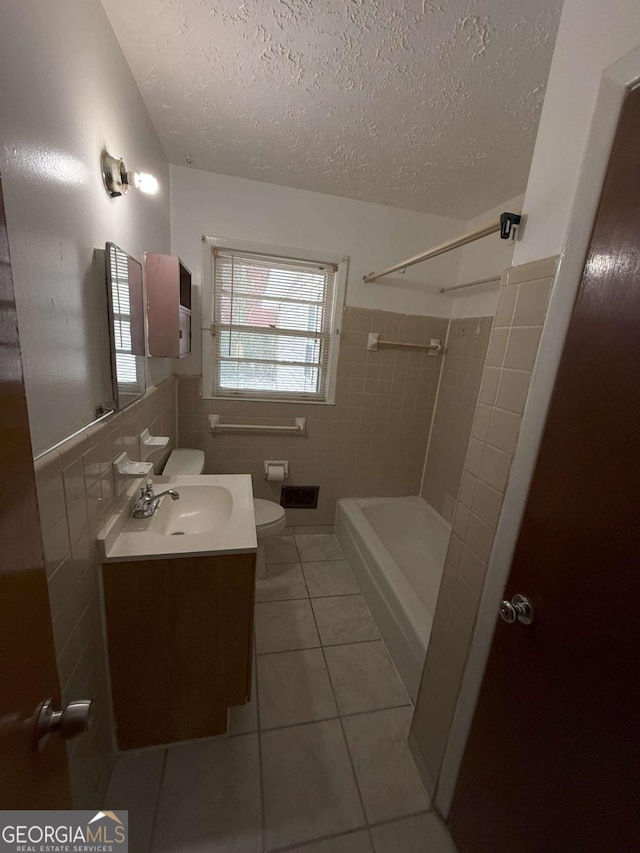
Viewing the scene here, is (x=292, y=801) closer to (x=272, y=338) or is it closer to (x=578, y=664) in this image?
(x=578, y=664)

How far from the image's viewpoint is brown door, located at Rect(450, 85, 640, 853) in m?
0.57

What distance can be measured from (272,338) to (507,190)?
164cm

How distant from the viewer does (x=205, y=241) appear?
197 centimetres

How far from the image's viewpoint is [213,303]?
2.08 meters

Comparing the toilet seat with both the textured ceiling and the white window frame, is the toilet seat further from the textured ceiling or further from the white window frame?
the textured ceiling

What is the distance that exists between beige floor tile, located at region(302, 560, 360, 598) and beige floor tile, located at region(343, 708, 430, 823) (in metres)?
0.69

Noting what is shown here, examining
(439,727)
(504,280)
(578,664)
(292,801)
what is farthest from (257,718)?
(504,280)

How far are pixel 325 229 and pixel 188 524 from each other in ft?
6.52

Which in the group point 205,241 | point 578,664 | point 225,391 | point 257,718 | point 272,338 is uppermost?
point 205,241

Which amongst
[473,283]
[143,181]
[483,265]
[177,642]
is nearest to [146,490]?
[177,642]

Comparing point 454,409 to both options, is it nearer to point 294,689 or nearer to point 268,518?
point 268,518

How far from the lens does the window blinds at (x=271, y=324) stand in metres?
2.10

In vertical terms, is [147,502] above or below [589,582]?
below

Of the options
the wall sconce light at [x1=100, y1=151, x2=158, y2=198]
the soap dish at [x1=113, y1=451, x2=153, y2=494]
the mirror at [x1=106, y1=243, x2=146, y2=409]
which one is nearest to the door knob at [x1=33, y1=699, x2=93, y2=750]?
the soap dish at [x1=113, y1=451, x2=153, y2=494]
